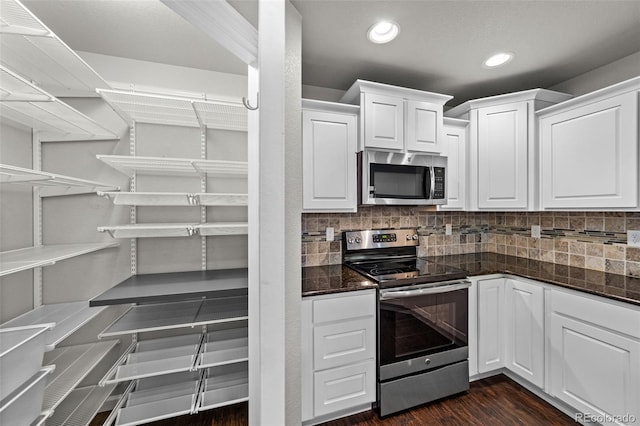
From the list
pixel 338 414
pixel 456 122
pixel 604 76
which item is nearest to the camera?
pixel 338 414

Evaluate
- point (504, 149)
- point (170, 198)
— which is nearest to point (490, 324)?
point (504, 149)

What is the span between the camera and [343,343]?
1.60m

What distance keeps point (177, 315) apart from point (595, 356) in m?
2.45

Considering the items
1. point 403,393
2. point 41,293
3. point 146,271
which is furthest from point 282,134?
point 41,293

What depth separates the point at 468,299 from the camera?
1871 mm

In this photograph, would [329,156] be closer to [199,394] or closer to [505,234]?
[199,394]

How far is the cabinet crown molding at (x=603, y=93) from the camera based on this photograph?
58.8 inches

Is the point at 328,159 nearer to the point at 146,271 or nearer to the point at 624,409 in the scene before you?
the point at 146,271


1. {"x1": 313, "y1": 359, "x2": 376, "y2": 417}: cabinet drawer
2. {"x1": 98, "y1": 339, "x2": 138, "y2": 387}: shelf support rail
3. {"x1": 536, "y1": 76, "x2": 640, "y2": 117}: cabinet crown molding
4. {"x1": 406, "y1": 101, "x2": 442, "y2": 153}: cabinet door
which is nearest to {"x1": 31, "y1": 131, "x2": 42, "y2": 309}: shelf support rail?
{"x1": 98, "y1": 339, "x2": 138, "y2": 387}: shelf support rail

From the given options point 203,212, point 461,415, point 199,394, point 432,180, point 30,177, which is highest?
point 432,180

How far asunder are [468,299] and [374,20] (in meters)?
1.94

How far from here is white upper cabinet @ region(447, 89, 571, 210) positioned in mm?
2002

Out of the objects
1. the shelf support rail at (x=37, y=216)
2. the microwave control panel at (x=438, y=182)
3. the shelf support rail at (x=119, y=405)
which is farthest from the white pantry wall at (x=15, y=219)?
the microwave control panel at (x=438, y=182)

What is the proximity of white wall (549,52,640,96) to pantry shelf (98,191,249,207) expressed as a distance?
2751mm
